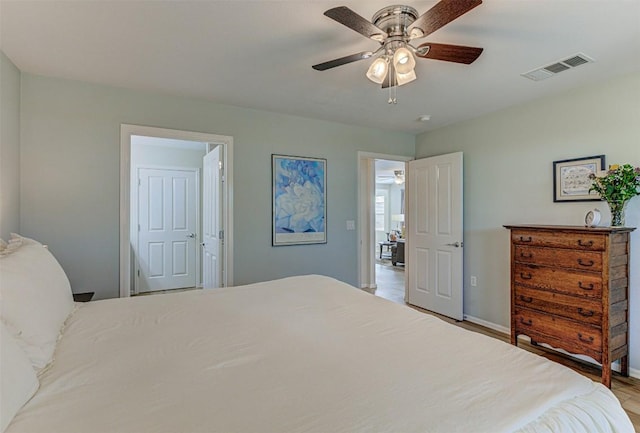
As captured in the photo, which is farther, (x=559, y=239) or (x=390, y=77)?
(x=559, y=239)

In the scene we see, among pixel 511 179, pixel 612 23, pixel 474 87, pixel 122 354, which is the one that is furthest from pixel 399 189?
pixel 122 354

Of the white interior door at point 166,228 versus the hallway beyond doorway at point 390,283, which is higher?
the white interior door at point 166,228

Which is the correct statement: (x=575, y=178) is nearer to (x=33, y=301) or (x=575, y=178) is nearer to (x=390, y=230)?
(x=33, y=301)

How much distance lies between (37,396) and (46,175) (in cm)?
234

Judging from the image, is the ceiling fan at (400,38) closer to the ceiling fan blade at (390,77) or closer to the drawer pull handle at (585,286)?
the ceiling fan blade at (390,77)

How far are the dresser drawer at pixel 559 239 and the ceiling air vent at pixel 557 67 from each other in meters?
1.23

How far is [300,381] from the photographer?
104cm

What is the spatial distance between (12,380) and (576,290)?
3189 mm

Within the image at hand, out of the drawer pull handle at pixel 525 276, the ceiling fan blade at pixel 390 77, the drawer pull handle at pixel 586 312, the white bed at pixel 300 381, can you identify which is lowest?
the drawer pull handle at pixel 586 312

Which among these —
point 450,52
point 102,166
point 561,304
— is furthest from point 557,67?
point 102,166

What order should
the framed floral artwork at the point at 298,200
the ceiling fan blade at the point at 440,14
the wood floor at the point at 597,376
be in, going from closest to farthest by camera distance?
the ceiling fan blade at the point at 440,14, the wood floor at the point at 597,376, the framed floral artwork at the point at 298,200

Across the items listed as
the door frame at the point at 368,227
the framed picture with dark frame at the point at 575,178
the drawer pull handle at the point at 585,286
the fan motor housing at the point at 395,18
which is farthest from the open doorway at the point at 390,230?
the fan motor housing at the point at 395,18

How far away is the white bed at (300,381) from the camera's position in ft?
2.80

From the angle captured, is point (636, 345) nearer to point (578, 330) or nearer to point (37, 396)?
point (578, 330)
